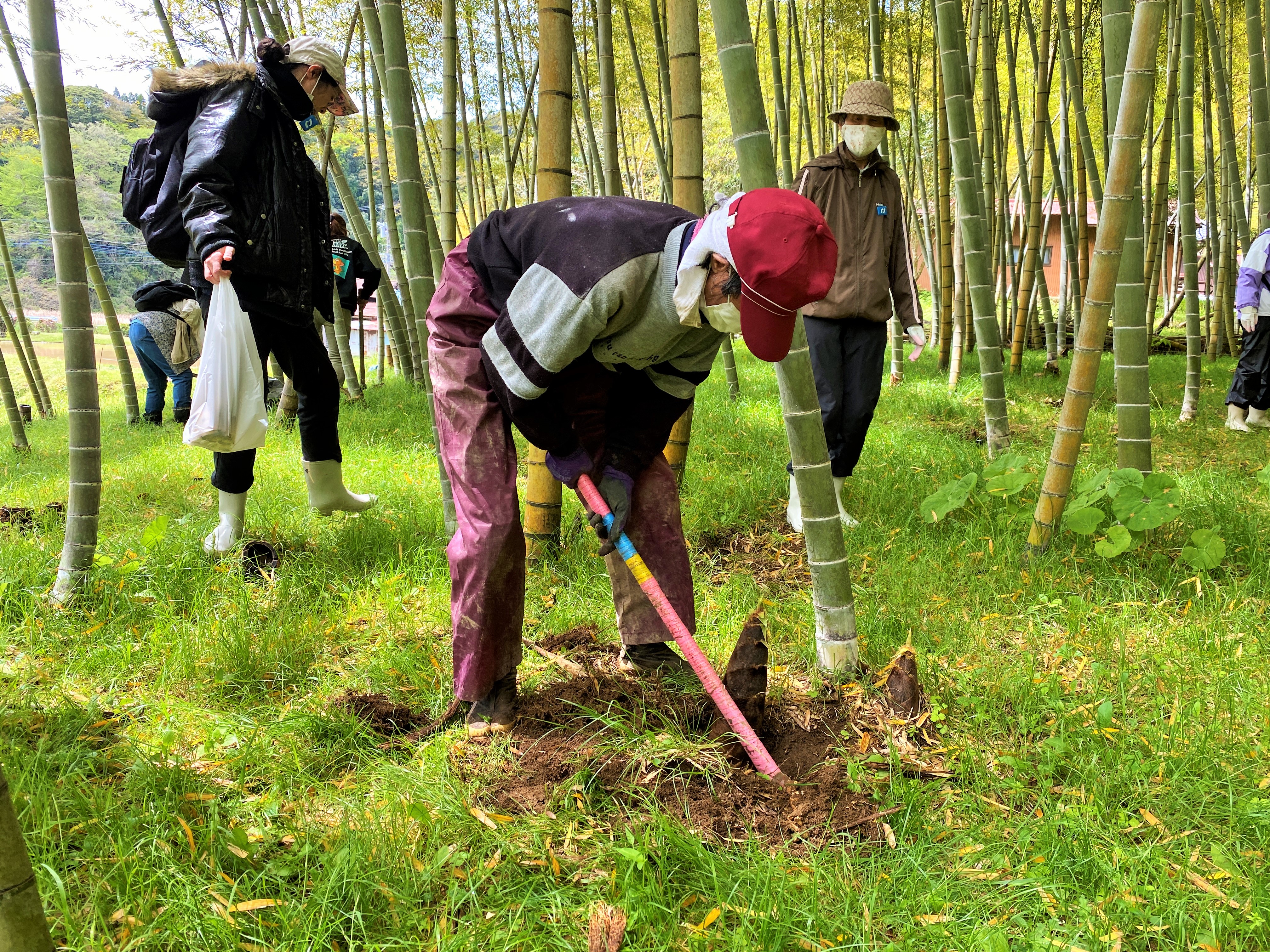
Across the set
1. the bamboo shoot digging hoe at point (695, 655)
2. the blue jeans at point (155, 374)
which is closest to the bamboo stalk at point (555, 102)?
the bamboo shoot digging hoe at point (695, 655)

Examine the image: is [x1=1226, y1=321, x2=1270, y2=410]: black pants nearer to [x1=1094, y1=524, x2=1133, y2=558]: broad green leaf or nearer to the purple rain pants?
[x1=1094, y1=524, x2=1133, y2=558]: broad green leaf

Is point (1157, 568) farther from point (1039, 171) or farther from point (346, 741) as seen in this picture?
point (1039, 171)

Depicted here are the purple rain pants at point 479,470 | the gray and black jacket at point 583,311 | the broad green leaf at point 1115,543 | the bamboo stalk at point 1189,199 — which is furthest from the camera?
the bamboo stalk at point 1189,199

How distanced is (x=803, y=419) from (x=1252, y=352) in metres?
4.87

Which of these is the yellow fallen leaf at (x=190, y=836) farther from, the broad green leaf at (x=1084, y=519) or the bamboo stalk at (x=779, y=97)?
the bamboo stalk at (x=779, y=97)

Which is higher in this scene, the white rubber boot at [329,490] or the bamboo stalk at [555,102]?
the bamboo stalk at [555,102]

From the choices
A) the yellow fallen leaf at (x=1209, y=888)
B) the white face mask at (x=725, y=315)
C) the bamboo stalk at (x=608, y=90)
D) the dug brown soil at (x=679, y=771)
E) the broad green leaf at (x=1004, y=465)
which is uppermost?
the bamboo stalk at (x=608, y=90)

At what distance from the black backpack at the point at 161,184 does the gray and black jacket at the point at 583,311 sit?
1477 mm

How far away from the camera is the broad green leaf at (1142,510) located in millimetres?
2855

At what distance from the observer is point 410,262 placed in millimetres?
2820

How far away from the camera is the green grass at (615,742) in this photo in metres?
1.57

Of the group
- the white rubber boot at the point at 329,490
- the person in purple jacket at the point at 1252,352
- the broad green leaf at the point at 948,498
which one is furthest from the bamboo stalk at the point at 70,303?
the person in purple jacket at the point at 1252,352

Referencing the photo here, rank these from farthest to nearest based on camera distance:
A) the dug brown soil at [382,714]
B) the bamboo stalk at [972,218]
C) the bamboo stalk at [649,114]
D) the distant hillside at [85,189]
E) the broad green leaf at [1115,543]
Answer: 1. the distant hillside at [85,189]
2. the bamboo stalk at [649,114]
3. the bamboo stalk at [972,218]
4. the broad green leaf at [1115,543]
5. the dug brown soil at [382,714]

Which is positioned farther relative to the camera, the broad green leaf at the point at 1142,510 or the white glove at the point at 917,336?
the white glove at the point at 917,336
